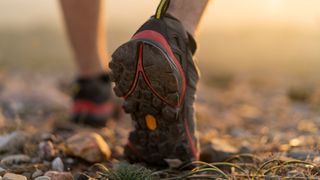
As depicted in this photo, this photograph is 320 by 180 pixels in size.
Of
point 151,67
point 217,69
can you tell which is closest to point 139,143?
point 151,67

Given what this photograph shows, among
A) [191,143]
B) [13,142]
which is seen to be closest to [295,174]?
[191,143]

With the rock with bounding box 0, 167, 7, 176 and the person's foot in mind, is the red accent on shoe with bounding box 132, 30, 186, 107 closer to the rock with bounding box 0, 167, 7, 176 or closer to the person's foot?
the person's foot

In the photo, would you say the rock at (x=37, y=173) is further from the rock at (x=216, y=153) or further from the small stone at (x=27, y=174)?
the rock at (x=216, y=153)

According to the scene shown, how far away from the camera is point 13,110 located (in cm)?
394

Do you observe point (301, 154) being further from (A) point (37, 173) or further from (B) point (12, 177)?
(B) point (12, 177)

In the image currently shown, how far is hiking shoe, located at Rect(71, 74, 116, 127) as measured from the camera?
141 inches

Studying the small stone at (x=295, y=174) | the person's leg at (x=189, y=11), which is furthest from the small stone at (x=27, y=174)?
the small stone at (x=295, y=174)

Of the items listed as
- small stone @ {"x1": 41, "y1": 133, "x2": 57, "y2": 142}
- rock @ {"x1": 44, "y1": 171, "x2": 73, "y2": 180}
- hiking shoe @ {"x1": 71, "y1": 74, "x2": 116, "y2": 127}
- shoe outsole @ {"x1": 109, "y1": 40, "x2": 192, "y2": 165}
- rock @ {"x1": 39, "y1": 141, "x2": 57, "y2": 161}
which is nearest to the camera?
shoe outsole @ {"x1": 109, "y1": 40, "x2": 192, "y2": 165}

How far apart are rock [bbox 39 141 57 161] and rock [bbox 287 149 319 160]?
1025 millimetres

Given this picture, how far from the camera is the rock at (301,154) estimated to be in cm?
239

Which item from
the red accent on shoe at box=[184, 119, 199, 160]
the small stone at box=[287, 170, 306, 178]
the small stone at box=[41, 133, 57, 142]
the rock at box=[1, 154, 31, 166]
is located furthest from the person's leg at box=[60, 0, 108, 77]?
the small stone at box=[287, 170, 306, 178]

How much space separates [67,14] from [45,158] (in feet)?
4.04

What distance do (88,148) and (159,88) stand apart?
0.58 meters

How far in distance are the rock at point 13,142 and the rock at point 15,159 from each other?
10cm
